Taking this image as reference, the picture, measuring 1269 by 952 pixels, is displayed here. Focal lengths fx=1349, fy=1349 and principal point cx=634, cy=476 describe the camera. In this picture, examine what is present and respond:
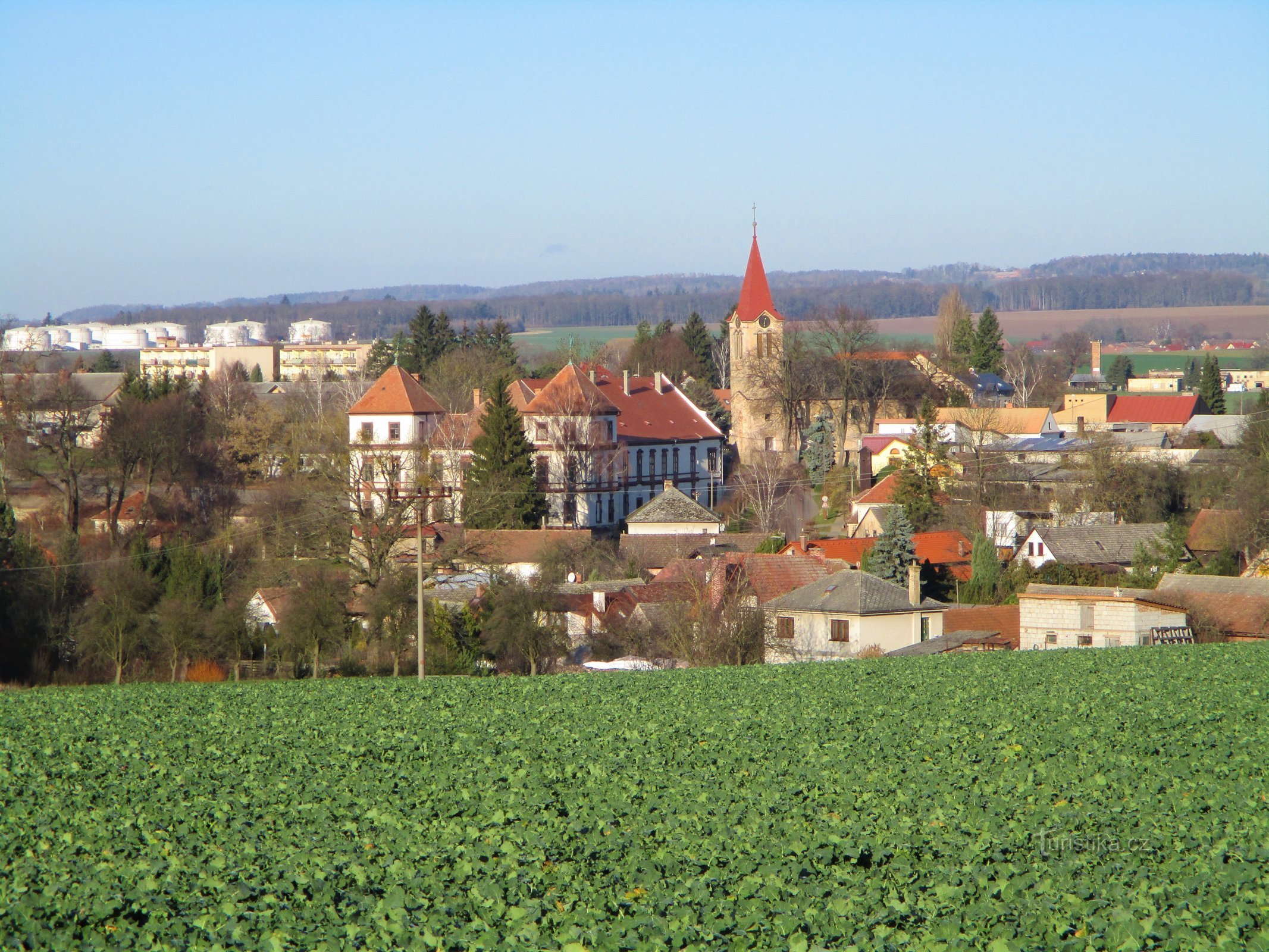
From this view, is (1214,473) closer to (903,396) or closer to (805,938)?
(903,396)

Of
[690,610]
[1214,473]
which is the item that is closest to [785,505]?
[1214,473]

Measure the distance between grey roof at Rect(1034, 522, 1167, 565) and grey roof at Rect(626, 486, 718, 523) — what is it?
1305cm

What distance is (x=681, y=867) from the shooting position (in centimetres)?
932

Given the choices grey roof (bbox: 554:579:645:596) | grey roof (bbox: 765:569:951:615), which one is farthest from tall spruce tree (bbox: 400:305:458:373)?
grey roof (bbox: 765:569:951:615)

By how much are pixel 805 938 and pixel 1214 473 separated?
4972 centimetres

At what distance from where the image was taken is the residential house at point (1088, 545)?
141ft

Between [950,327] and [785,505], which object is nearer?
[785,505]

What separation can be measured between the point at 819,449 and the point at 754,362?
920 cm

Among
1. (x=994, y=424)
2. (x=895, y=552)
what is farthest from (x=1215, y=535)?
(x=994, y=424)

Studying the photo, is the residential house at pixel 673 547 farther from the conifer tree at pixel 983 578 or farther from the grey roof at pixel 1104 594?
the grey roof at pixel 1104 594

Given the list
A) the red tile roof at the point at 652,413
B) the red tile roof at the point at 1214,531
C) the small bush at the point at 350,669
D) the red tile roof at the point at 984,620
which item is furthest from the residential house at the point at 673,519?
the small bush at the point at 350,669

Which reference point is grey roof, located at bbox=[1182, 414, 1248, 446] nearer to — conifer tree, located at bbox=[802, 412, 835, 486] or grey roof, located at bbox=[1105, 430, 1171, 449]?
grey roof, located at bbox=[1105, 430, 1171, 449]

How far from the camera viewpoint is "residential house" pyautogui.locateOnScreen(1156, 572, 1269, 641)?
3111 centimetres

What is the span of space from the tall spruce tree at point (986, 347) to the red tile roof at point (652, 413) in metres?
45.4
